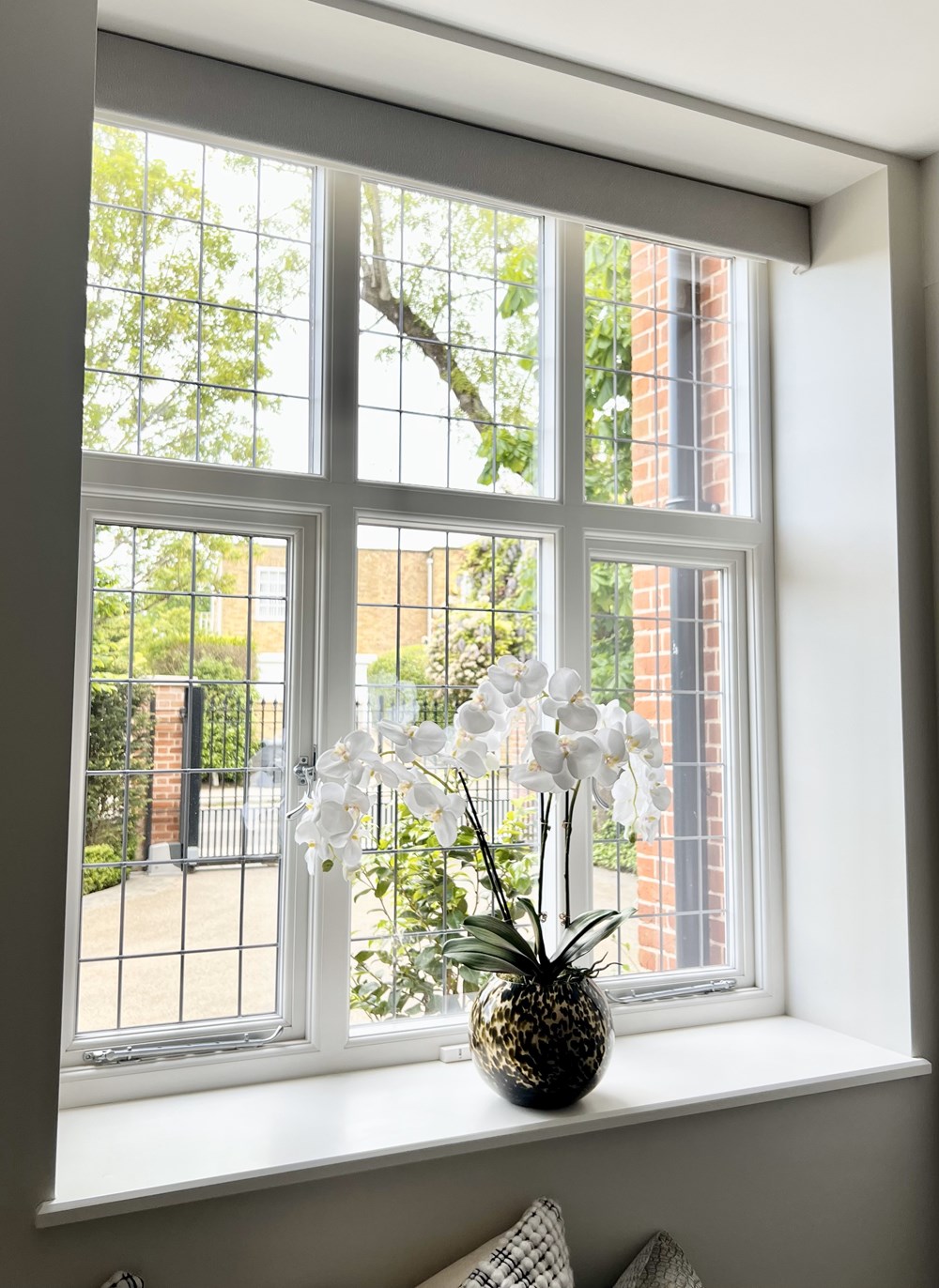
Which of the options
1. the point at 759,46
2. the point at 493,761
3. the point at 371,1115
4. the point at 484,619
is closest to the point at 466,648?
the point at 484,619

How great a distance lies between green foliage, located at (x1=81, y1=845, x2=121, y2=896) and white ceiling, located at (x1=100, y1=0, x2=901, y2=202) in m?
1.45

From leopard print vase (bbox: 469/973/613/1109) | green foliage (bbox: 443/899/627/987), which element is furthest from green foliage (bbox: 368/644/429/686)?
leopard print vase (bbox: 469/973/613/1109)

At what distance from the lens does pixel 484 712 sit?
176cm

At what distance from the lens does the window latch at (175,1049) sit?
5.76 feet

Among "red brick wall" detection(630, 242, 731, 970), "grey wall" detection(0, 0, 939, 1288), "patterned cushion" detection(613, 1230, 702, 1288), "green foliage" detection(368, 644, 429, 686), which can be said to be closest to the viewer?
"grey wall" detection(0, 0, 939, 1288)

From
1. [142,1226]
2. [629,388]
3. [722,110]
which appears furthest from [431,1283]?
[722,110]

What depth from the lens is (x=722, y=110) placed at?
202 cm

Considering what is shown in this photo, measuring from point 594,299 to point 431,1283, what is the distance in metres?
1.98

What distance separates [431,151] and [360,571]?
85 centimetres

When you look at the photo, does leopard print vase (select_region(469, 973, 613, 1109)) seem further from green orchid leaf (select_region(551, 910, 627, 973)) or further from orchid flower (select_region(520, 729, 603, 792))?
orchid flower (select_region(520, 729, 603, 792))

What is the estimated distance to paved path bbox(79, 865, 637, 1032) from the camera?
180 centimetres

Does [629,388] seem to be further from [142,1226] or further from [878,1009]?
[142,1226]

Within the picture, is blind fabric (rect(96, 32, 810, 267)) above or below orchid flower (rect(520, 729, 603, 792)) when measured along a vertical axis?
above

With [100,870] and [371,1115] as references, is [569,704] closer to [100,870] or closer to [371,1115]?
[371,1115]
